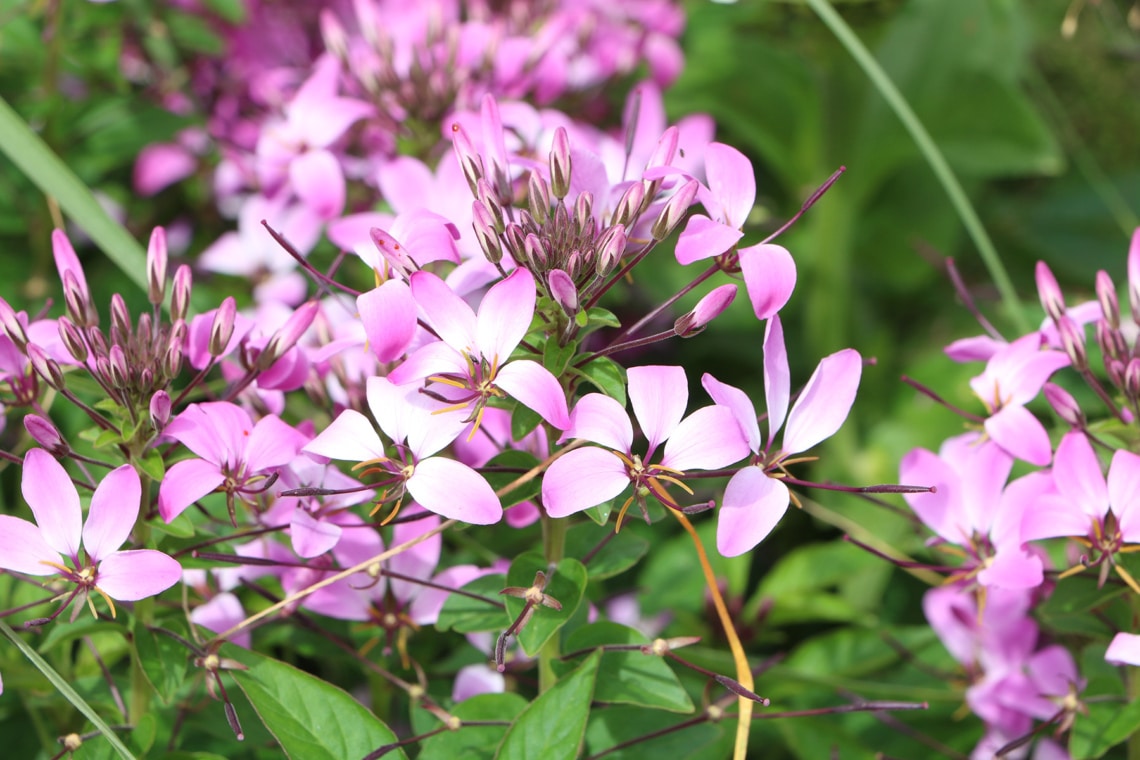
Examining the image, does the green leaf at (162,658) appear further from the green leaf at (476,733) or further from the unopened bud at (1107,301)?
the unopened bud at (1107,301)

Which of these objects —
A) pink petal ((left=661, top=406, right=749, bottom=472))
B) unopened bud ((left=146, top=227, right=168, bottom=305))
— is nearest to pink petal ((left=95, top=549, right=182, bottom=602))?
unopened bud ((left=146, top=227, right=168, bottom=305))

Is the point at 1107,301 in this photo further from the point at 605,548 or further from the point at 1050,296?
the point at 605,548

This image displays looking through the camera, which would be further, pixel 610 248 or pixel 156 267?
pixel 156 267

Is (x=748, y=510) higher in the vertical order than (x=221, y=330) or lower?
lower

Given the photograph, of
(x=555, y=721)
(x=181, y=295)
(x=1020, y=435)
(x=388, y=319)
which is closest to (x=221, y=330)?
(x=181, y=295)

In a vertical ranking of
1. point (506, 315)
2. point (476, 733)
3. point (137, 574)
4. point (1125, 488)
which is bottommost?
point (476, 733)

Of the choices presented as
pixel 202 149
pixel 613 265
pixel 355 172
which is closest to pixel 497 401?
pixel 613 265

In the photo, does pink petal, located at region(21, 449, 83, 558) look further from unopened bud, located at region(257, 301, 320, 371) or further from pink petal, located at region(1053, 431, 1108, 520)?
pink petal, located at region(1053, 431, 1108, 520)
